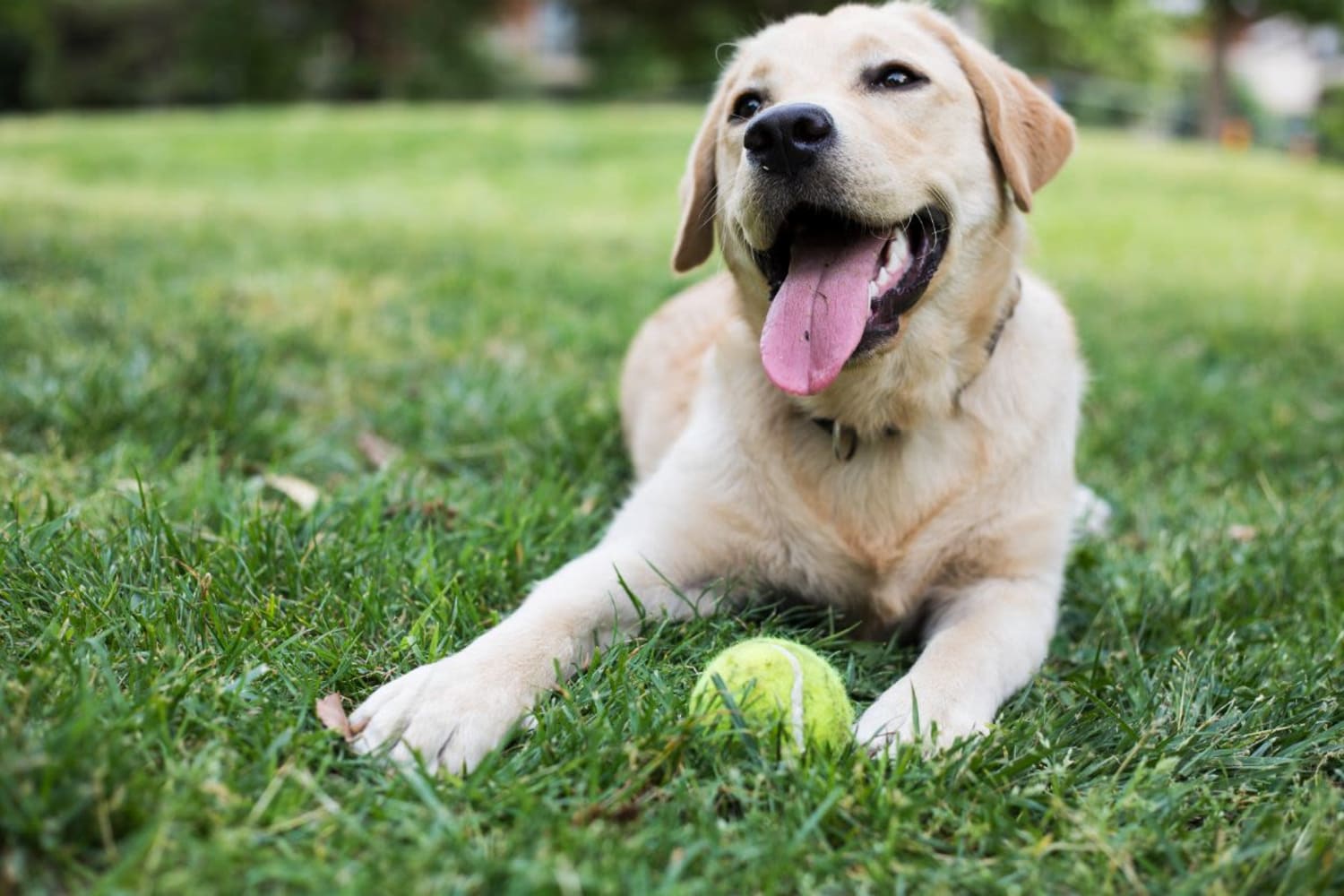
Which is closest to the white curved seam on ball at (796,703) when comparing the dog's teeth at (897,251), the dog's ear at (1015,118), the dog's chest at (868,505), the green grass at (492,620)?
the green grass at (492,620)

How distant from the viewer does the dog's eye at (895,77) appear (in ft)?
10.2

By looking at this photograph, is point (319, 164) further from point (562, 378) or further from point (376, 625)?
point (376, 625)

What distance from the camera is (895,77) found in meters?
3.10

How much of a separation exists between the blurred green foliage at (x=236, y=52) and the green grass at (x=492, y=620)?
24.3 meters

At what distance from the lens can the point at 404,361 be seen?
498 cm

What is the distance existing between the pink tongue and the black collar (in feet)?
1.02

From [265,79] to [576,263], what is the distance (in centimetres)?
2459

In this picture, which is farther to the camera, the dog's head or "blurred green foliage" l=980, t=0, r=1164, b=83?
"blurred green foliage" l=980, t=0, r=1164, b=83

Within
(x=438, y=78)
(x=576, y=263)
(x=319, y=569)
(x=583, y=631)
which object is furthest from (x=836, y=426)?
(x=438, y=78)

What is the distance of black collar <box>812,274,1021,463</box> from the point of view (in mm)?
3049

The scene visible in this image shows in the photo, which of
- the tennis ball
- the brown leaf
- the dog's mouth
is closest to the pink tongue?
the dog's mouth

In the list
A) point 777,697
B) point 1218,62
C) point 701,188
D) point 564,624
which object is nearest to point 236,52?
point 1218,62

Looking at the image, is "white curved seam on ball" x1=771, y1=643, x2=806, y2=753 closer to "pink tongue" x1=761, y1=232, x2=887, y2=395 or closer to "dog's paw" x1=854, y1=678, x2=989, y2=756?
"dog's paw" x1=854, y1=678, x2=989, y2=756

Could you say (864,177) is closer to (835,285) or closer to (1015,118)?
(835,285)
